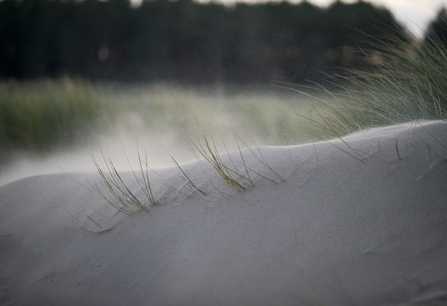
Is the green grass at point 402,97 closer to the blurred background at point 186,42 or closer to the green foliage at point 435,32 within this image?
the green foliage at point 435,32

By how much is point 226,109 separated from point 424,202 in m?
4.01

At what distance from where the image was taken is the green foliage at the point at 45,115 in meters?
3.18

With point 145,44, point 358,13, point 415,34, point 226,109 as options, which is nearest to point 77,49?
point 145,44

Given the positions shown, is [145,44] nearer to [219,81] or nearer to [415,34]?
[219,81]

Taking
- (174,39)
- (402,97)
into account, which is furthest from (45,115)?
(174,39)

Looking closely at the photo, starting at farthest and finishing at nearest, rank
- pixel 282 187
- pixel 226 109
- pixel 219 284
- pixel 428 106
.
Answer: pixel 226 109, pixel 428 106, pixel 282 187, pixel 219 284

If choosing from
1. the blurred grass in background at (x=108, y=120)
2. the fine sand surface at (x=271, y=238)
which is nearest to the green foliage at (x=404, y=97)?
the fine sand surface at (x=271, y=238)

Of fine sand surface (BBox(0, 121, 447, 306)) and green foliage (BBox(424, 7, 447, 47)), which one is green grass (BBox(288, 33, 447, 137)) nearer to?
green foliage (BBox(424, 7, 447, 47))

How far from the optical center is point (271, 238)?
989mm

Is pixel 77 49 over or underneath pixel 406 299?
over

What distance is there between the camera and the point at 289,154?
129 centimetres

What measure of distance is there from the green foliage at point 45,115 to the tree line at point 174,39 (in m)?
6.63

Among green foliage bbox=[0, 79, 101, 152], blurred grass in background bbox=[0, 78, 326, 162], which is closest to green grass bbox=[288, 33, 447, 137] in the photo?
blurred grass in background bbox=[0, 78, 326, 162]

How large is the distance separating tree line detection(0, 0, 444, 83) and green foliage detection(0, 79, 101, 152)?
6629 mm
